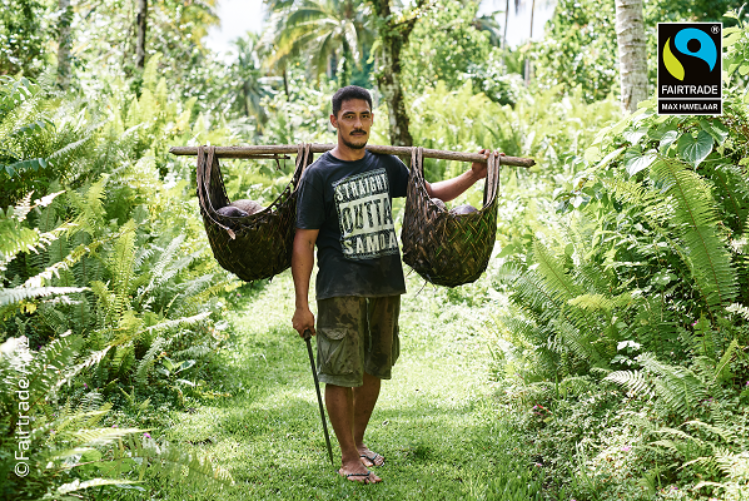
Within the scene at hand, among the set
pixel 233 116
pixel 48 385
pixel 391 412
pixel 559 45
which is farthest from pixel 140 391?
pixel 233 116

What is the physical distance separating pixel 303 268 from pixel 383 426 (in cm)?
174

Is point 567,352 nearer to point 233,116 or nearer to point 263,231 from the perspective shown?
point 263,231

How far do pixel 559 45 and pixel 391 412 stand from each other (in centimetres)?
1392

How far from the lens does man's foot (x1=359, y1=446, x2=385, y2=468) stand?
14.2ft

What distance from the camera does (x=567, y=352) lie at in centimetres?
488

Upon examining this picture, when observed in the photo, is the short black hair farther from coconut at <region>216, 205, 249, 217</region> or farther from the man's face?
coconut at <region>216, 205, 249, 217</region>

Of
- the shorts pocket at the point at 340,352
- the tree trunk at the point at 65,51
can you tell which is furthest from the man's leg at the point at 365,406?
the tree trunk at the point at 65,51

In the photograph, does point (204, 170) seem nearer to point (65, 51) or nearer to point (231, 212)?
point (231, 212)

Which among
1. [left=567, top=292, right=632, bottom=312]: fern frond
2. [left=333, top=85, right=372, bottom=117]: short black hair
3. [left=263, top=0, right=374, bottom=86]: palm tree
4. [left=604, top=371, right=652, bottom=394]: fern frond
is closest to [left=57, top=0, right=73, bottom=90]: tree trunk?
[left=333, top=85, right=372, bottom=117]: short black hair

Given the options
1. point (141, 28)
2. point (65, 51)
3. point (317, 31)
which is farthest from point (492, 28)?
point (65, 51)

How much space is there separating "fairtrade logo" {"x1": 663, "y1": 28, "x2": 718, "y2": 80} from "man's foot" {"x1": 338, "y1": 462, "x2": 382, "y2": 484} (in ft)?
12.4

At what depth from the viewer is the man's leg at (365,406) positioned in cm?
433

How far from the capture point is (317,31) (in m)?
40.2

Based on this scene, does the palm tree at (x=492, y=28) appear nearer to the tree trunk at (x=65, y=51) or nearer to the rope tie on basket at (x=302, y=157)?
the tree trunk at (x=65, y=51)
